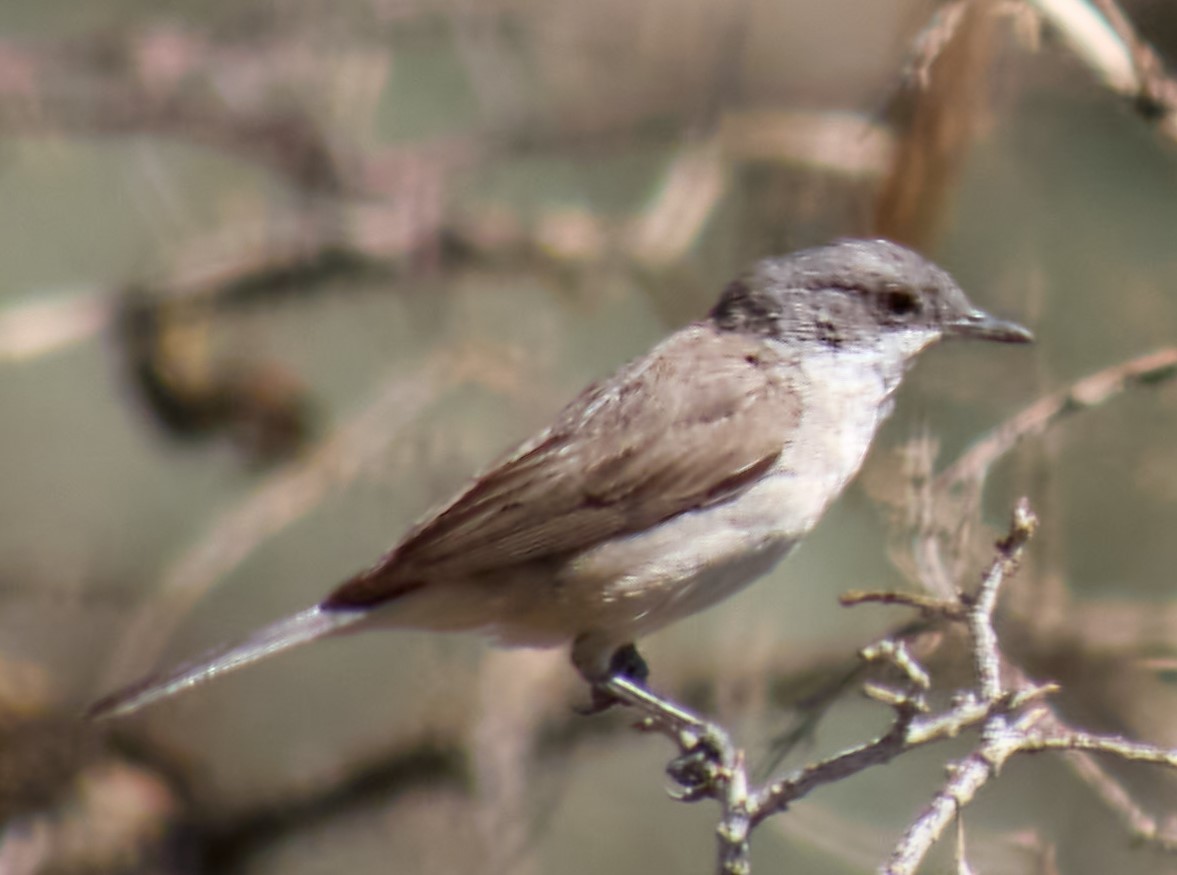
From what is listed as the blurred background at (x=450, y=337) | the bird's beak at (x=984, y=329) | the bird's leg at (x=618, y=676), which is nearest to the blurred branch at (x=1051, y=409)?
the bird's beak at (x=984, y=329)

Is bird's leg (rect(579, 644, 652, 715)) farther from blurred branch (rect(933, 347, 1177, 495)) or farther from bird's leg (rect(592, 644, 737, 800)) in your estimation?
blurred branch (rect(933, 347, 1177, 495))

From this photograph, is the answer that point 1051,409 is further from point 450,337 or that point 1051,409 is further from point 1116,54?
point 450,337

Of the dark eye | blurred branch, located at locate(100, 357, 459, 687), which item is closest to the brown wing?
the dark eye

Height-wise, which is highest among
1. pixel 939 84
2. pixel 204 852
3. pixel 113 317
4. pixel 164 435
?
pixel 939 84

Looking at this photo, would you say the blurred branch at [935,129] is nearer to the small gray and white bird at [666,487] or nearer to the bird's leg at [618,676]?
the small gray and white bird at [666,487]

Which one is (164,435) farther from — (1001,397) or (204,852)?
(1001,397)

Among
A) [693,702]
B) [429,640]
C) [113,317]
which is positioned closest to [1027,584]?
[693,702]
